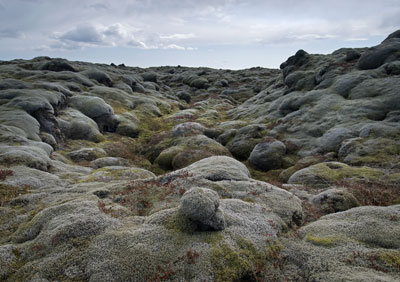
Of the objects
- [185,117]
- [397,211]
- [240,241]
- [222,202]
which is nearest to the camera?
[240,241]

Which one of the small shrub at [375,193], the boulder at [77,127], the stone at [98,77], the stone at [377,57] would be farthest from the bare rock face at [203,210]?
the stone at [98,77]

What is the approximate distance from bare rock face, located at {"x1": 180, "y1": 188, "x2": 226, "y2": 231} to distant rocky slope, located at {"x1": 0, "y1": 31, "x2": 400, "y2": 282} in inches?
2.8

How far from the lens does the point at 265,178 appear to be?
42.9 metres

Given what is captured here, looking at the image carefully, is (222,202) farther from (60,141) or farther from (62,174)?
(60,141)

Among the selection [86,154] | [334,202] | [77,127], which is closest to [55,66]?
[77,127]

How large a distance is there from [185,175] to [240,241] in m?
11.1

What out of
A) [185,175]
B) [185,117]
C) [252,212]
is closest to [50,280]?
[252,212]

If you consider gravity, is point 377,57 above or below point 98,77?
above

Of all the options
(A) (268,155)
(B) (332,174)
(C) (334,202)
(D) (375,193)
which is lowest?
(A) (268,155)

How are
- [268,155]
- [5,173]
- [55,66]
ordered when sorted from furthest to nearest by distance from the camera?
[55,66] → [268,155] → [5,173]

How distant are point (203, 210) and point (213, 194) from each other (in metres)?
1.56

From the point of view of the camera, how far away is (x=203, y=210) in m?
14.6

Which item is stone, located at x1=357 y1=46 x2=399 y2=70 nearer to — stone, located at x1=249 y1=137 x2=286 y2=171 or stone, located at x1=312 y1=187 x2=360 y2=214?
stone, located at x1=249 y1=137 x2=286 y2=171

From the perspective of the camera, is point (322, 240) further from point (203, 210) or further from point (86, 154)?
point (86, 154)
